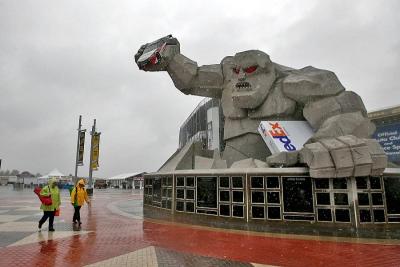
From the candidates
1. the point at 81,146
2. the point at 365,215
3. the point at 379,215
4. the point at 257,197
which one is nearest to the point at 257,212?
the point at 257,197

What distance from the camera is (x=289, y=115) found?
510 inches

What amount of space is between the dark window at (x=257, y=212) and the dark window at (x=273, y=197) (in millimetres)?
363

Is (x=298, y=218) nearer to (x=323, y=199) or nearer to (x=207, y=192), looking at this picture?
(x=323, y=199)

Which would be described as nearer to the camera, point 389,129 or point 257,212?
point 257,212

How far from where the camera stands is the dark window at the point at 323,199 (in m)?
9.62

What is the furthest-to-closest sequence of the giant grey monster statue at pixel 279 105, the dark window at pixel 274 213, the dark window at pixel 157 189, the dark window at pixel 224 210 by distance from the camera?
the dark window at pixel 157 189 → the dark window at pixel 224 210 → the dark window at pixel 274 213 → the giant grey monster statue at pixel 279 105

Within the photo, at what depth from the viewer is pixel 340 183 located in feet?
31.6

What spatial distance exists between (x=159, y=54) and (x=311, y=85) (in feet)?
21.5

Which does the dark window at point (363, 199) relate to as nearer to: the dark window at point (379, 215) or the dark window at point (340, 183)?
the dark window at point (379, 215)

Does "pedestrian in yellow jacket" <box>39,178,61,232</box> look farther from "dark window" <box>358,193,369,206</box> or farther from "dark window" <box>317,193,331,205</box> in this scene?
"dark window" <box>358,193,369,206</box>

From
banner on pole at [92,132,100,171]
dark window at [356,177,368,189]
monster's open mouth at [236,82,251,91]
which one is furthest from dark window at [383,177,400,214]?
banner on pole at [92,132,100,171]

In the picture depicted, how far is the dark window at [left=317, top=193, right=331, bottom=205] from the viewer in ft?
31.6

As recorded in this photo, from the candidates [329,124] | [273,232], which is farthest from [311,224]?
[329,124]

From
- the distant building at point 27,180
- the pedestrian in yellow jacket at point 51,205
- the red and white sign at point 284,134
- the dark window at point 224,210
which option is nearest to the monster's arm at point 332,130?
the red and white sign at point 284,134
